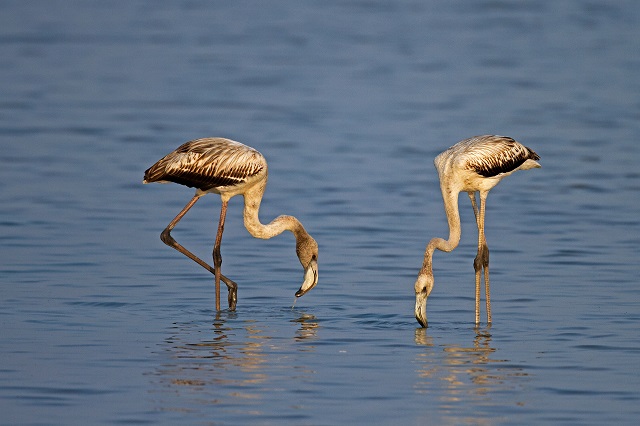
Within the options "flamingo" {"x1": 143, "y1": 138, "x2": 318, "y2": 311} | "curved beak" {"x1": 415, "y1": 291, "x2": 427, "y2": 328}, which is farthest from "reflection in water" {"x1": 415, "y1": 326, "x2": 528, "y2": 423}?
"flamingo" {"x1": 143, "y1": 138, "x2": 318, "y2": 311}

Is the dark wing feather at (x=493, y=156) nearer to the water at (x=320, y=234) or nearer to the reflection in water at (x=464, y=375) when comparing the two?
the water at (x=320, y=234)

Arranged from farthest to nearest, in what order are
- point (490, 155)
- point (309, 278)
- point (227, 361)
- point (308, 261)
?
point (308, 261) → point (309, 278) → point (490, 155) → point (227, 361)

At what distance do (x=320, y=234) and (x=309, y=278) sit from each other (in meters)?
3.42

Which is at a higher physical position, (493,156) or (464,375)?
(493,156)

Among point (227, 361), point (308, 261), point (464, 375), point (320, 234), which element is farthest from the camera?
point (320, 234)

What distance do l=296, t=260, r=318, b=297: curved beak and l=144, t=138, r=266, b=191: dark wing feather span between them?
1.08 metres

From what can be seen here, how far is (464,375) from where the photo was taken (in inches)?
399

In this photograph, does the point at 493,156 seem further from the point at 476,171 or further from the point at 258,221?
the point at 258,221

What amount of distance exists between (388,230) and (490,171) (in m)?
4.18

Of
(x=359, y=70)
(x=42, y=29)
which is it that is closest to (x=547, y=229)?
(x=359, y=70)

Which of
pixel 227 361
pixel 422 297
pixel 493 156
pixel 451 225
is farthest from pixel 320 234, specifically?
pixel 227 361

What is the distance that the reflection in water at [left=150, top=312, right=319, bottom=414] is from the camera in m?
9.50

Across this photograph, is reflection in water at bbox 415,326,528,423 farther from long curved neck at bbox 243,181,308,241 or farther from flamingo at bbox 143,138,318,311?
long curved neck at bbox 243,181,308,241

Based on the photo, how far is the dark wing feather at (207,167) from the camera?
1320 cm
